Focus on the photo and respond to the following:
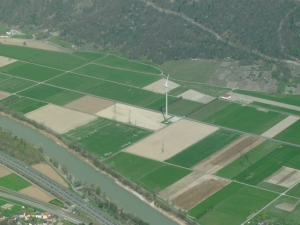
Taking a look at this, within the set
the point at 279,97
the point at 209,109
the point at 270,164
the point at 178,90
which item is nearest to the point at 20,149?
the point at 209,109

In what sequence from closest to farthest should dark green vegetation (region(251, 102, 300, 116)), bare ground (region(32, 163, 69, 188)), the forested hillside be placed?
bare ground (region(32, 163, 69, 188)) → dark green vegetation (region(251, 102, 300, 116)) → the forested hillside

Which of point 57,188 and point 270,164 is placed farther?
point 270,164

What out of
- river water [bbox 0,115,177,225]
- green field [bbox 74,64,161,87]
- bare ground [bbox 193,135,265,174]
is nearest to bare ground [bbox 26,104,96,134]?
river water [bbox 0,115,177,225]

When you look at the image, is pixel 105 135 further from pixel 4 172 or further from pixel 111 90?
pixel 111 90

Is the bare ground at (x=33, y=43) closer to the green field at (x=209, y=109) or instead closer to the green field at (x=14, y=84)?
the green field at (x=14, y=84)

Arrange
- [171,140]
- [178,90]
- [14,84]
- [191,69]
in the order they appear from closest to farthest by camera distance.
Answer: [171,140], [178,90], [14,84], [191,69]

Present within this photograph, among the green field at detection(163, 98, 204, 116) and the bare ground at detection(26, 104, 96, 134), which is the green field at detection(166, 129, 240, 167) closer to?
the green field at detection(163, 98, 204, 116)

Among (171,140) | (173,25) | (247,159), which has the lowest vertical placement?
(171,140)

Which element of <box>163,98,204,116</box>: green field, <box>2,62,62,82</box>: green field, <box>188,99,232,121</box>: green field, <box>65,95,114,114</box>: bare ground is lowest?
<box>2,62,62,82</box>: green field
